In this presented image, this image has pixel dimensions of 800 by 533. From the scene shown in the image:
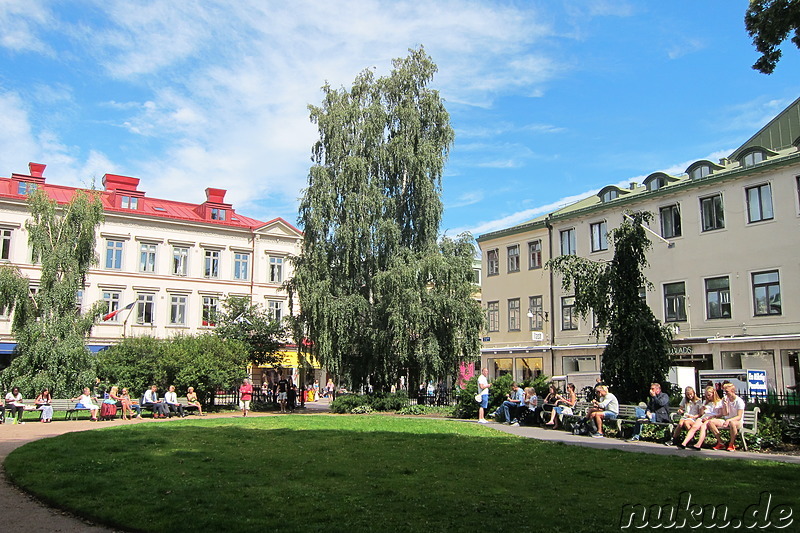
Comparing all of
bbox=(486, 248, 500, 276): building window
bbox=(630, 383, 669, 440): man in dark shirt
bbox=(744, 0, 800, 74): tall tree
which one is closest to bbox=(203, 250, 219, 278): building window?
bbox=(486, 248, 500, 276): building window

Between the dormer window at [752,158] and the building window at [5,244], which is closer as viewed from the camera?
the dormer window at [752,158]

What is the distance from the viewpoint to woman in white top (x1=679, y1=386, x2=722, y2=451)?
14690 millimetres

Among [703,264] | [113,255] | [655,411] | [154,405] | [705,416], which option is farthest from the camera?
[113,255]

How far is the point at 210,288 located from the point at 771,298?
3761 centimetres

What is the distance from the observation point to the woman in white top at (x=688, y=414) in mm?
15305

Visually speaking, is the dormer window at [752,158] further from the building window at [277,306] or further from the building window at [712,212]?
the building window at [277,306]

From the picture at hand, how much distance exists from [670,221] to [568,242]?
22.6 feet

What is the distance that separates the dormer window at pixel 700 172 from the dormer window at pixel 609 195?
5.10m

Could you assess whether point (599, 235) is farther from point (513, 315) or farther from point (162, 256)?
point (162, 256)

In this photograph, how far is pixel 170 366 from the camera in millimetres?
31312

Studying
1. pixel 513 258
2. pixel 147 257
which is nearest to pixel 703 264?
pixel 513 258

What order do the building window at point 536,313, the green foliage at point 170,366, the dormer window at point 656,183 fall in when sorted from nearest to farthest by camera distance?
the green foliage at point 170,366 < the dormer window at point 656,183 < the building window at point 536,313

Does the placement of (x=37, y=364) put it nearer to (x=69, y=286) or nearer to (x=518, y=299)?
(x=69, y=286)

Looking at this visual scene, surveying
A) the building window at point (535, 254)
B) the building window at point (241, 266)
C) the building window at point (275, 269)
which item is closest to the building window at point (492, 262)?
the building window at point (535, 254)
